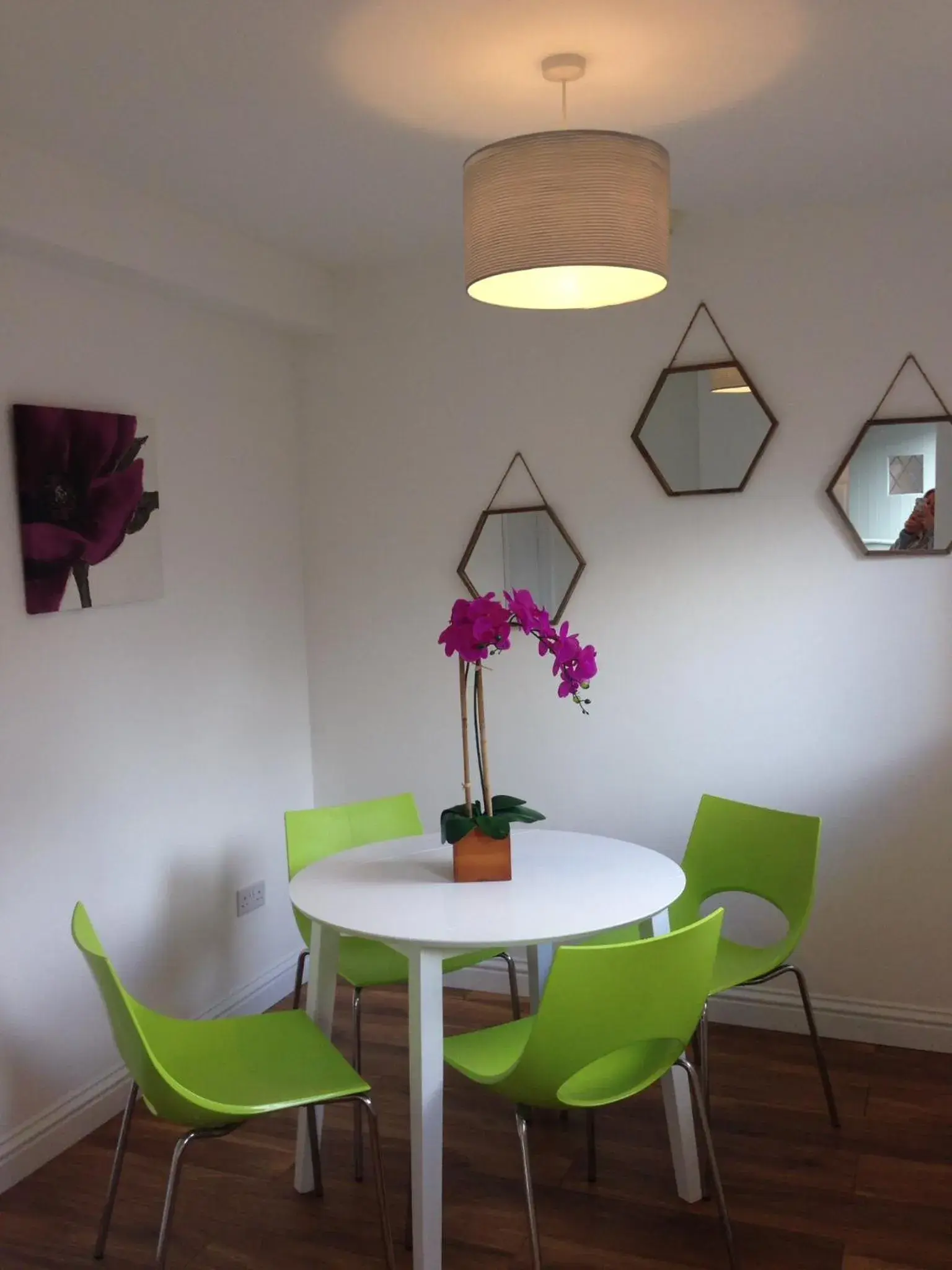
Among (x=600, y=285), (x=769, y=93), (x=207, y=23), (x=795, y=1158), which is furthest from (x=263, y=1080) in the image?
(x=769, y=93)

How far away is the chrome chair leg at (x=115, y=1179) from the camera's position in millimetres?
2205

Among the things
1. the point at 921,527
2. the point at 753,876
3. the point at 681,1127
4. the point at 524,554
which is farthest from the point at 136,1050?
the point at 921,527

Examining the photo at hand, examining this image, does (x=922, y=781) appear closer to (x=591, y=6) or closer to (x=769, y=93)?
(x=769, y=93)

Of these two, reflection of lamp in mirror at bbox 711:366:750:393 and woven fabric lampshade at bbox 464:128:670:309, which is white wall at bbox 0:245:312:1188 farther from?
reflection of lamp in mirror at bbox 711:366:750:393

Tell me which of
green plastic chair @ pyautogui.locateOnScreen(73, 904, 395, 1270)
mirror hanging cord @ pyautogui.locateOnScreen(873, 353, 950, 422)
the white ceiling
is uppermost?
the white ceiling

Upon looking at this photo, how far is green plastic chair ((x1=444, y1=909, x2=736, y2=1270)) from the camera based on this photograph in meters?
1.90

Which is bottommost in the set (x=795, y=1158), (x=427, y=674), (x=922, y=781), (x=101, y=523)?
(x=795, y=1158)

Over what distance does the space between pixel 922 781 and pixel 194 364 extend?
242 centimetres

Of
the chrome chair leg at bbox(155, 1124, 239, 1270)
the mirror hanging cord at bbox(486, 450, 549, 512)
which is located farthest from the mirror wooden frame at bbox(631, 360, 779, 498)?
the chrome chair leg at bbox(155, 1124, 239, 1270)

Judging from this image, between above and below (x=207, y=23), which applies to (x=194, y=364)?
below

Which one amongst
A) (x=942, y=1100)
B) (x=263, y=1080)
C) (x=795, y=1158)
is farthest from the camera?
(x=942, y=1100)

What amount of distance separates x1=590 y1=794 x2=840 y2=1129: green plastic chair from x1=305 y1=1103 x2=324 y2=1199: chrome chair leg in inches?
33.7

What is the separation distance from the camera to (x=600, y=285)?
2.31 metres

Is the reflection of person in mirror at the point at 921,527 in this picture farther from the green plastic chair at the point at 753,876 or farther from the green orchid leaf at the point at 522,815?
the green orchid leaf at the point at 522,815
